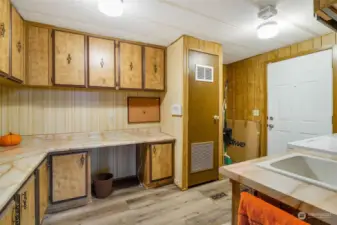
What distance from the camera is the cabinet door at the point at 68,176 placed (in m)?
2.08

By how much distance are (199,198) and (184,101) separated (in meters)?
1.38

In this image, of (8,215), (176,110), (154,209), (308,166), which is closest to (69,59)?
(176,110)

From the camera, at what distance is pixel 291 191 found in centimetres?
77

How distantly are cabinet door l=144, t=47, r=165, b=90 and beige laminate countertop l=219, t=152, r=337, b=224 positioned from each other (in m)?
2.09

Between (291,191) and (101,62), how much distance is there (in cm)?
257

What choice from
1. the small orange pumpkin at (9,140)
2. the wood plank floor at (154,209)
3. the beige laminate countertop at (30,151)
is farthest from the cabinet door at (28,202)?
the small orange pumpkin at (9,140)

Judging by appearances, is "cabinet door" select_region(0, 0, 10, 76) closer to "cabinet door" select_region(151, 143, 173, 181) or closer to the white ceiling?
the white ceiling

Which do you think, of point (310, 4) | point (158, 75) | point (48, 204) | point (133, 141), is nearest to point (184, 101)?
point (158, 75)

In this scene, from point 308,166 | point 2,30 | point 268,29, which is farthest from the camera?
point 268,29

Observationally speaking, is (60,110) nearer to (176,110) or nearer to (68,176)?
(68,176)

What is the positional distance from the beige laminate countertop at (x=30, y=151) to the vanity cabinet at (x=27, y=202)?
0.10m

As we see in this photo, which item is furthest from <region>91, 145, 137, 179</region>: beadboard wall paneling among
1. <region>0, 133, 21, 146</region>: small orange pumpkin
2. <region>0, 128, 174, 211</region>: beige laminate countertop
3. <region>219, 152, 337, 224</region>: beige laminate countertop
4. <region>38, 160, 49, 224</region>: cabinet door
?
<region>219, 152, 337, 224</region>: beige laminate countertop

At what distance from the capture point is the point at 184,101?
2602mm

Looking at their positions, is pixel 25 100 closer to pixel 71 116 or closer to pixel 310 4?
pixel 71 116
